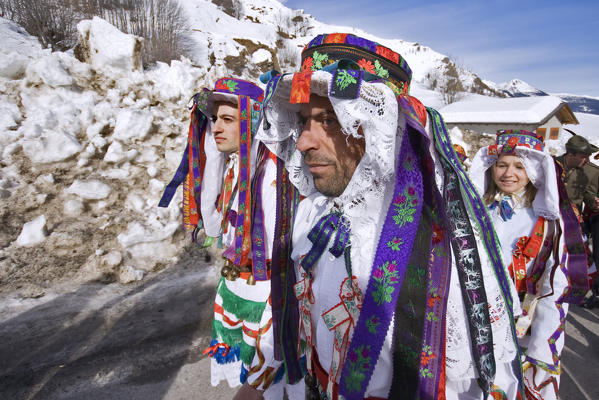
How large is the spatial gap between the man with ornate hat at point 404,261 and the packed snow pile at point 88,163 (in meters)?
3.75

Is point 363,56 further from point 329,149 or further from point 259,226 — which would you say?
point 259,226

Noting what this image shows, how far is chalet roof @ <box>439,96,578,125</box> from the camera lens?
51.5ft

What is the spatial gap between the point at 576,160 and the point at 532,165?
86.7 inches

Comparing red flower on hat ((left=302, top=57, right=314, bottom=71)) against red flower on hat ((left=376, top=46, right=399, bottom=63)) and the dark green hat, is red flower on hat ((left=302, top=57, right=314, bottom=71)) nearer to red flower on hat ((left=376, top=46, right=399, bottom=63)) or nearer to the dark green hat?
red flower on hat ((left=376, top=46, right=399, bottom=63))

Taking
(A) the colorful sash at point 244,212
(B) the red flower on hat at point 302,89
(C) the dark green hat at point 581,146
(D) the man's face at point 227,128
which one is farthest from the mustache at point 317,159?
(C) the dark green hat at point 581,146

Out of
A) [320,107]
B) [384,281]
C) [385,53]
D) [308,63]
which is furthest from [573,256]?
[308,63]

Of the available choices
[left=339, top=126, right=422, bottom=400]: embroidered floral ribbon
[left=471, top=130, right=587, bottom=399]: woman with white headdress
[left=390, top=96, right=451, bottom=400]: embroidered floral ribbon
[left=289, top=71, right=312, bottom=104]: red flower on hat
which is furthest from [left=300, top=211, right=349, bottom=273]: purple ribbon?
[left=471, top=130, right=587, bottom=399]: woman with white headdress

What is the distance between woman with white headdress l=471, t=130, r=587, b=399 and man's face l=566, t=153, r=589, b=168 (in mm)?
2105

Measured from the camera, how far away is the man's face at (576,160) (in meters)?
3.53

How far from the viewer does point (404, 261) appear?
0.97 m

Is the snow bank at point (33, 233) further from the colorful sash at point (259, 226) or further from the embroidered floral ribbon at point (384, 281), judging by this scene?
the embroidered floral ribbon at point (384, 281)

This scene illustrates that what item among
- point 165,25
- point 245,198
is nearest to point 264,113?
point 245,198

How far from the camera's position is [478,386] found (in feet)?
3.32

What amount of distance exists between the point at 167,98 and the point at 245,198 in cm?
586
